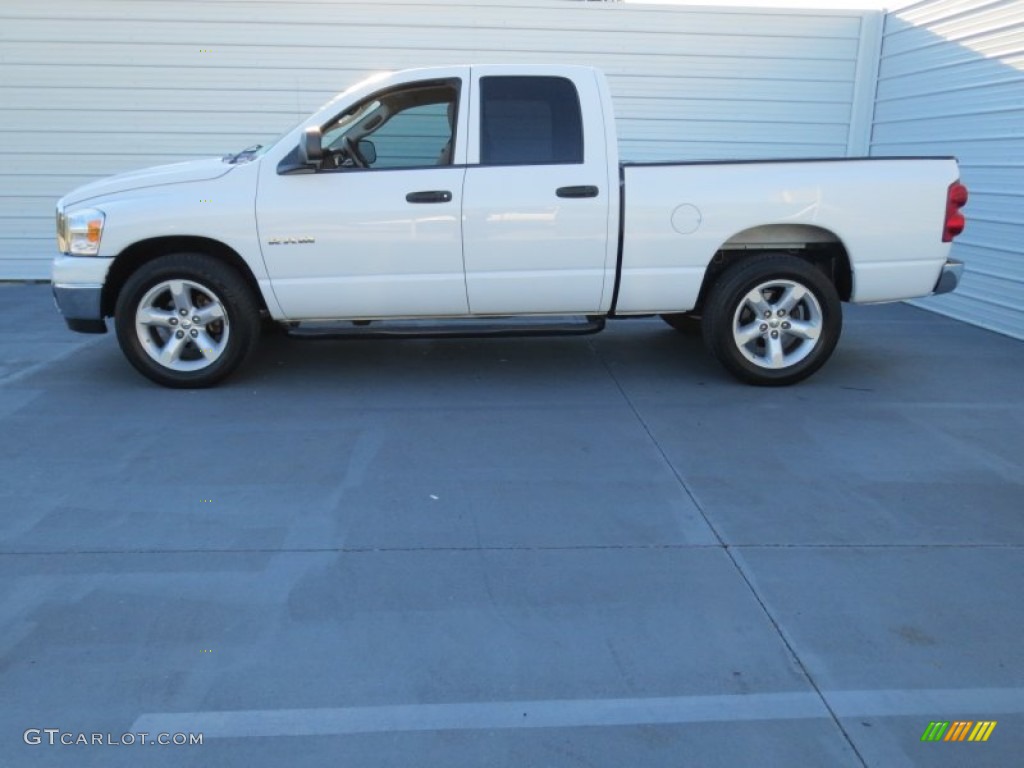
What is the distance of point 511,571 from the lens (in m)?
3.76

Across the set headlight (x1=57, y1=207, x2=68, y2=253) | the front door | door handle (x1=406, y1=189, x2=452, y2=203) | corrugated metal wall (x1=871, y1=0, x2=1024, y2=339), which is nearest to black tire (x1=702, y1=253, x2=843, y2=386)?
the front door

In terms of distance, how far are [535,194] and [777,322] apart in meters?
1.91

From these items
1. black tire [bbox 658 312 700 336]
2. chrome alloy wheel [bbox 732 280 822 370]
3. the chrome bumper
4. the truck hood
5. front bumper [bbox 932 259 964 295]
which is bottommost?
black tire [bbox 658 312 700 336]

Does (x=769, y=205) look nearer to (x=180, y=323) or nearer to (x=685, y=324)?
(x=685, y=324)

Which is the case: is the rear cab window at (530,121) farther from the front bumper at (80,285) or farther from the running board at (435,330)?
the front bumper at (80,285)

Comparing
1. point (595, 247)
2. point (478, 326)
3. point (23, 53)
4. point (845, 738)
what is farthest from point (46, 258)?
point (845, 738)

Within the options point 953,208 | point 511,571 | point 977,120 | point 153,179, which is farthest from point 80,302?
point 977,120

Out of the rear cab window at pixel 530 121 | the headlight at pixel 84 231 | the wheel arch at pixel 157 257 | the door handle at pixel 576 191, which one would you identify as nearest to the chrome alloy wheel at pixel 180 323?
the wheel arch at pixel 157 257

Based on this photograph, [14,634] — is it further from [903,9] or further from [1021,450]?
[903,9]

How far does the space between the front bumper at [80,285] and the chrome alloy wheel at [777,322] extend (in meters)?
4.23

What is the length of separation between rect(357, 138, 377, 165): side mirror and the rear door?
0.66 meters

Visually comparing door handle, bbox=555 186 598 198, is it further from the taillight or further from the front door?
the taillight

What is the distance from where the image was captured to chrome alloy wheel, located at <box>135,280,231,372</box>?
601 cm

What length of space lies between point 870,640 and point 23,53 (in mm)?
10557
